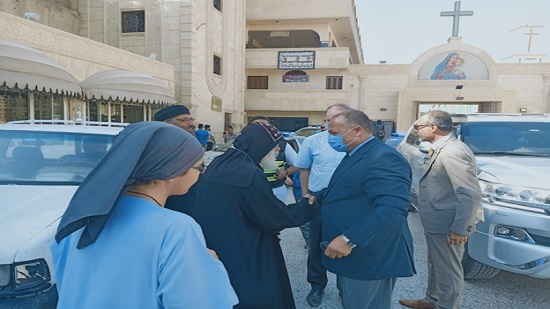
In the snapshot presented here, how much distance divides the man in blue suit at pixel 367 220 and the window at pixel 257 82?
81.3 feet

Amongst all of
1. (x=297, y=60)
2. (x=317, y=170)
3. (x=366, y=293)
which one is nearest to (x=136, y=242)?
(x=366, y=293)

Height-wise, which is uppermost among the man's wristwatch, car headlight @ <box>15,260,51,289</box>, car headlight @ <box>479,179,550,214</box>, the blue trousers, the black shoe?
car headlight @ <box>479,179,550,214</box>

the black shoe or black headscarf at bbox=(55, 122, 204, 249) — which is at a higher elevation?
black headscarf at bbox=(55, 122, 204, 249)

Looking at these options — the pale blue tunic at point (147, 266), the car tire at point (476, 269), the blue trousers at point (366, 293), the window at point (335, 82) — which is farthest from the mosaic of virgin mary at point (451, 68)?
the pale blue tunic at point (147, 266)

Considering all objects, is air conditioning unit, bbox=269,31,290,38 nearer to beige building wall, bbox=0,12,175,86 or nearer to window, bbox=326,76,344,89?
window, bbox=326,76,344,89

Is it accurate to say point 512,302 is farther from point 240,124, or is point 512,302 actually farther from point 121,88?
point 240,124

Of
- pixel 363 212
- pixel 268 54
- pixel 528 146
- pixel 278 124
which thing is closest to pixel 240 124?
pixel 278 124

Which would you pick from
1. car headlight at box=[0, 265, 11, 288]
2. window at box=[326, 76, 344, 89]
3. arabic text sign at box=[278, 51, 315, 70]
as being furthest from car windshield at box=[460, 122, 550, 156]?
window at box=[326, 76, 344, 89]

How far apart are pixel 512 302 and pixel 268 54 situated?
2384cm

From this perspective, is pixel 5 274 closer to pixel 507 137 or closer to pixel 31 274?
pixel 31 274

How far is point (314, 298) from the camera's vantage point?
3.18 meters

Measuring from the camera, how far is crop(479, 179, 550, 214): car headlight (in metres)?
2.87

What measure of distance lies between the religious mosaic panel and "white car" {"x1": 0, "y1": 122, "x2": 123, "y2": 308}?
25592 mm

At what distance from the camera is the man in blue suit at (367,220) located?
1933 millimetres
